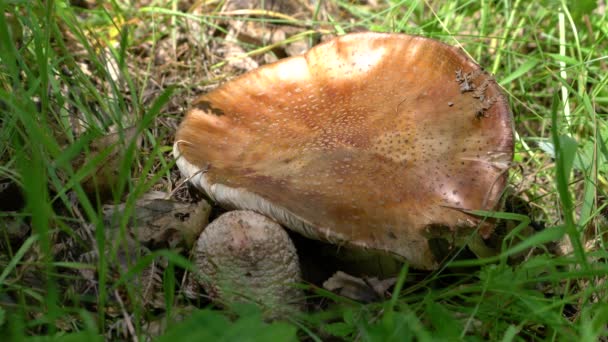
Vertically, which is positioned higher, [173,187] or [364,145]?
[364,145]

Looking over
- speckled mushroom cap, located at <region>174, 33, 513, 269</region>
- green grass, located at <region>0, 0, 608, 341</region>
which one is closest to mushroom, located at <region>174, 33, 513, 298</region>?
speckled mushroom cap, located at <region>174, 33, 513, 269</region>

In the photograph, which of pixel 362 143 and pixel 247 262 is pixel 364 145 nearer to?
pixel 362 143

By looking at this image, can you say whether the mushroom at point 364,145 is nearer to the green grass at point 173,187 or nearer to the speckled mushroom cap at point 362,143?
the speckled mushroom cap at point 362,143

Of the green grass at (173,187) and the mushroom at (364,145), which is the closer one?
the green grass at (173,187)

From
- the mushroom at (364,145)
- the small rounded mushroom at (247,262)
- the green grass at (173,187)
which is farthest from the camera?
the mushroom at (364,145)

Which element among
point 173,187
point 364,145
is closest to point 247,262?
point 364,145

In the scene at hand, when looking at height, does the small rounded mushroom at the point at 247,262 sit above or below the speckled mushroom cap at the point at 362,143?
below

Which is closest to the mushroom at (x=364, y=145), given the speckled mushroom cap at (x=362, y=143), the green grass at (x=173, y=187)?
the speckled mushroom cap at (x=362, y=143)
